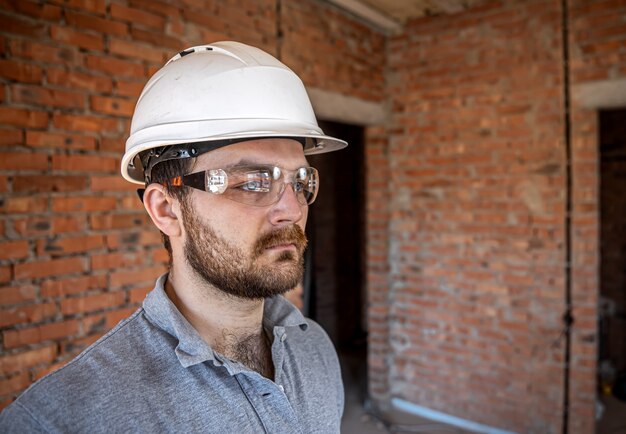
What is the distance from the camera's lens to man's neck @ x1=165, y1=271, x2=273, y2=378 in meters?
1.18

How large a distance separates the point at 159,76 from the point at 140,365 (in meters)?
0.74

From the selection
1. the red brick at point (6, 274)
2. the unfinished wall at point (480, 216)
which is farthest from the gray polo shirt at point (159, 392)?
the unfinished wall at point (480, 216)

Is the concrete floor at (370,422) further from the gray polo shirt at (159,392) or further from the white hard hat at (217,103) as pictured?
the white hard hat at (217,103)

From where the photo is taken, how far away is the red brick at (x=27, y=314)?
1.79 m

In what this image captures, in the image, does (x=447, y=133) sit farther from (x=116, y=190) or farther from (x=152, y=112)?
(x=152, y=112)

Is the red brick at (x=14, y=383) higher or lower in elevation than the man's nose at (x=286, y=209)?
lower

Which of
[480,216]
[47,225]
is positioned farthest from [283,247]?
[480,216]

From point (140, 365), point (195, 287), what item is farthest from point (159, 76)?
point (140, 365)

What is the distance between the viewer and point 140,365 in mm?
1029

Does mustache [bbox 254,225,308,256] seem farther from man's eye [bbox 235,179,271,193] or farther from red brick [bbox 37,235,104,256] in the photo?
red brick [bbox 37,235,104,256]

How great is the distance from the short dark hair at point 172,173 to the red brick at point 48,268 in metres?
0.98

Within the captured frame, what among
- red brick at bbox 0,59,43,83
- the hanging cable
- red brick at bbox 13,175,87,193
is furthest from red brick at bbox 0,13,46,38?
the hanging cable

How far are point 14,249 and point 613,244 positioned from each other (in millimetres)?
5465

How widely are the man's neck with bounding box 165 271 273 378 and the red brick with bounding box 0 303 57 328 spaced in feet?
3.17
